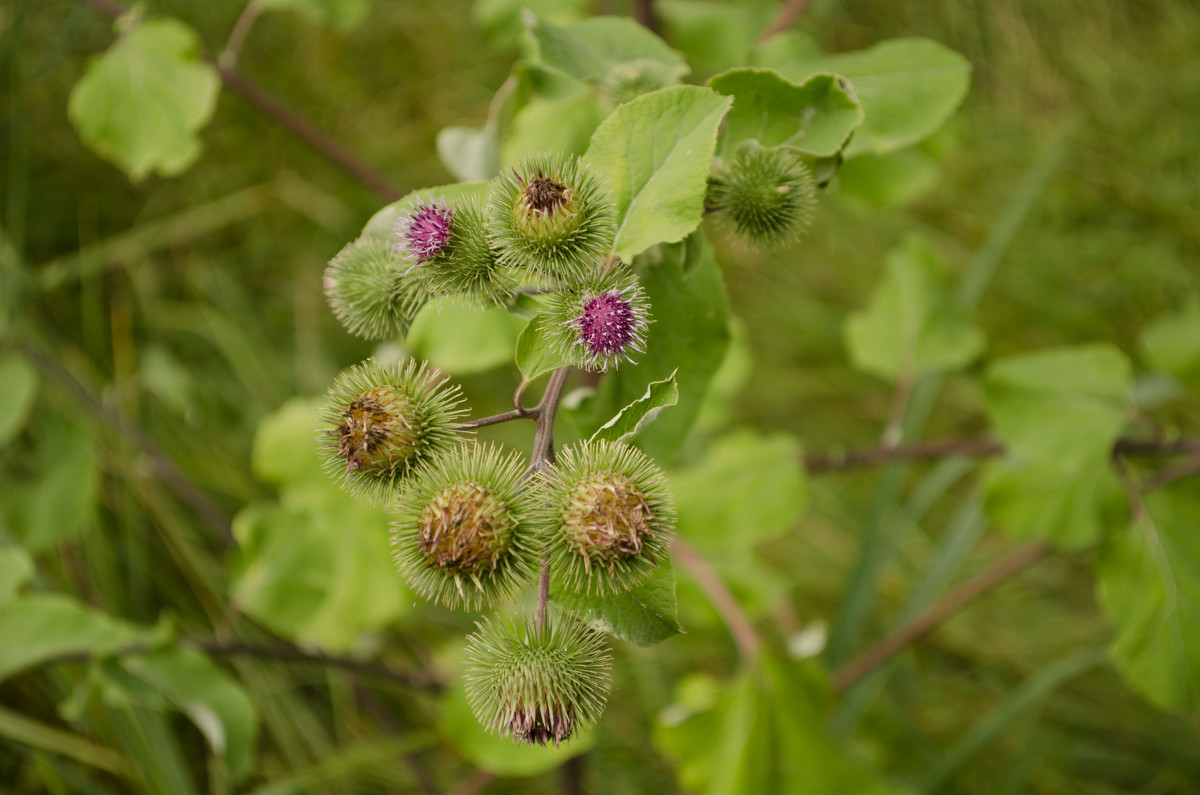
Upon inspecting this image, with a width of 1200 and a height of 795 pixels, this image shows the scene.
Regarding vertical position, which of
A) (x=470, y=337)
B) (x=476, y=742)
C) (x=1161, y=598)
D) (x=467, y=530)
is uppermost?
(x=467, y=530)

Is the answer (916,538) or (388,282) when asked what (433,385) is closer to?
(388,282)

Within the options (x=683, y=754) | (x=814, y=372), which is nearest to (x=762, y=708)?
(x=683, y=754)

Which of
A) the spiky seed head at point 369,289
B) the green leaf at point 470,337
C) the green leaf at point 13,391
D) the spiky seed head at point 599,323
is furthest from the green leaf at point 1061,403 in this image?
the green leaf at point 13,391

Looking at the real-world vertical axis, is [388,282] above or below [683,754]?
above

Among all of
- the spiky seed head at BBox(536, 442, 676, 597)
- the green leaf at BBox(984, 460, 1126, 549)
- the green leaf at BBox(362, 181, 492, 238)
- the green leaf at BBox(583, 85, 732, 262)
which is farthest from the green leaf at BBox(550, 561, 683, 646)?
the green leaf at BBox(984, 460, 1126, 549)

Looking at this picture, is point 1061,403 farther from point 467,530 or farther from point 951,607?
point 467,530

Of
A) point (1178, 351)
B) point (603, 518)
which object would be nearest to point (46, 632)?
point (603, 518)
